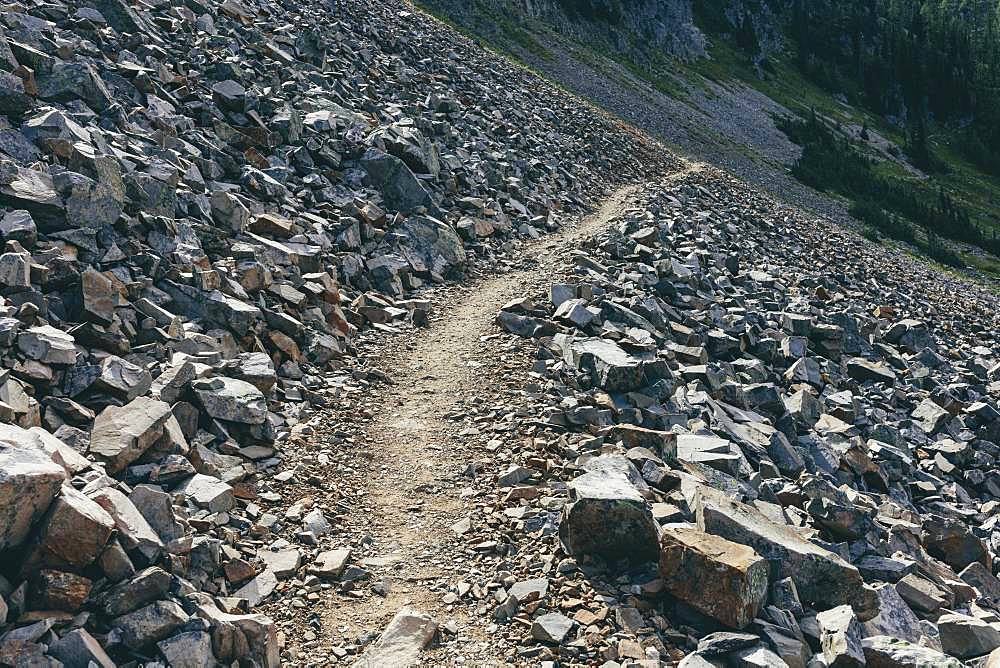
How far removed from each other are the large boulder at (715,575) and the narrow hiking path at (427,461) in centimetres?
207

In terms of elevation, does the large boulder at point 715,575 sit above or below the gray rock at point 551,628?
above

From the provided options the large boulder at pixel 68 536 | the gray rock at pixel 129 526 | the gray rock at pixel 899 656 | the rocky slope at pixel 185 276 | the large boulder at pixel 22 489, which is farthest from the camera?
the gray rock at pixel 899 656

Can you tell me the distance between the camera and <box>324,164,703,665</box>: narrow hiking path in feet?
25.6

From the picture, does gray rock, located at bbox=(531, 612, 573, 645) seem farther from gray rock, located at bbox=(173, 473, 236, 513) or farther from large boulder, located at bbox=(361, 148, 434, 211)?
large boulder, located at bbox=(361, 148, 434, 211)

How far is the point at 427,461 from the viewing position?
10.6 m

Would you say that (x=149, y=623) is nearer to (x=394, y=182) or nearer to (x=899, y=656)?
(x=899, y=656)

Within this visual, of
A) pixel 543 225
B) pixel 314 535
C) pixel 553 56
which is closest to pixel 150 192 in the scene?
pixel 314 535

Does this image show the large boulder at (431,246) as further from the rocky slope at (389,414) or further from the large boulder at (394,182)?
the large boulder at (394,182)

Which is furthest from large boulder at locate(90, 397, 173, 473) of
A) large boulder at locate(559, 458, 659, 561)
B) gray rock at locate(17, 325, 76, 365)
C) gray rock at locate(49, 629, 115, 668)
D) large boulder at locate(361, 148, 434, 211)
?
large boulder at locate(361, 148, 434, 211)

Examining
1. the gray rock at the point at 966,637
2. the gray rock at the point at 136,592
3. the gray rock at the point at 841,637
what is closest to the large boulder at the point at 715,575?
the gray rock at the point at 841,637

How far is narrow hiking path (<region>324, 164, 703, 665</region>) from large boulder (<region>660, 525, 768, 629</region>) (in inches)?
81.5

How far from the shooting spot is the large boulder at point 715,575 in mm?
7035

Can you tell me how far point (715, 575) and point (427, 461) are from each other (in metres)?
4.79

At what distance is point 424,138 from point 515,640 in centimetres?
1882
